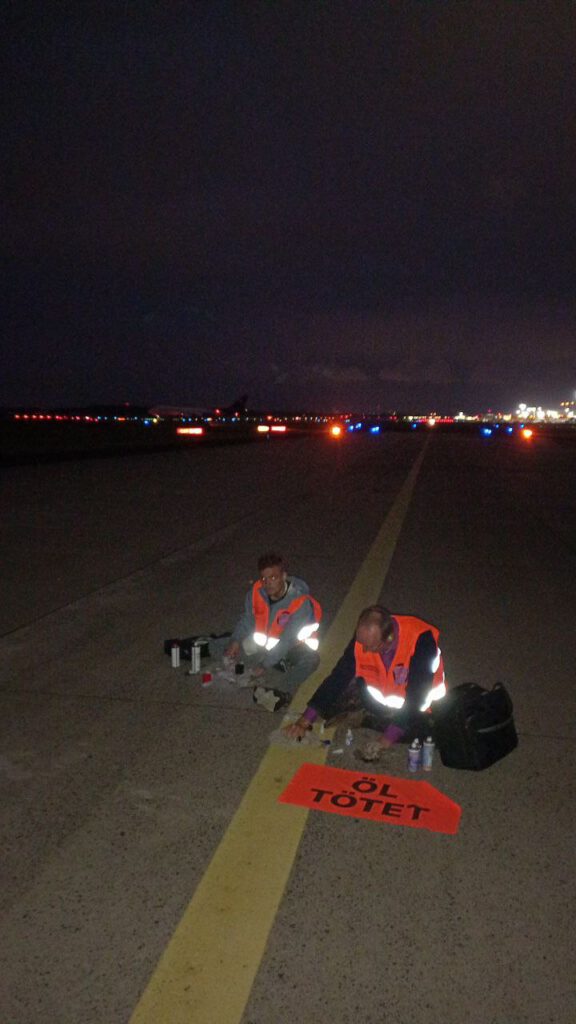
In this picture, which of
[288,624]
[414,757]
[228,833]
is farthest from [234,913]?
[288,624]

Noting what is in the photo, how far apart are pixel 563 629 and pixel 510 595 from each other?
1.60 metres

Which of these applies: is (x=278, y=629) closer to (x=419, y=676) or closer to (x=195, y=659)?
(x=195, y=659)

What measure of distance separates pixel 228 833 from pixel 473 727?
152cm

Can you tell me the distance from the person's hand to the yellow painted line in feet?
0.31

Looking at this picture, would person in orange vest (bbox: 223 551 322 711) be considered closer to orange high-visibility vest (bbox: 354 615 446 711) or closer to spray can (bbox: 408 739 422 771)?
orange high-visibility vest (bbox: 354 615 446 711)

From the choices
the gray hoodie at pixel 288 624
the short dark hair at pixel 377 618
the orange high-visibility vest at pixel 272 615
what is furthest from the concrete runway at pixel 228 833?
the short dark hair at pixel 377 618

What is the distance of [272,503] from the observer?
63.7 feet

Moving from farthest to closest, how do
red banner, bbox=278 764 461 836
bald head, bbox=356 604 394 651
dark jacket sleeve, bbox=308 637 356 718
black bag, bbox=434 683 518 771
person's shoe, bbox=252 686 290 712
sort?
1. person's shoe, bbox=252 686 290 712
2. dark jacket sleeve, bbox=308 637 356 718
3. bald head, bbox=356 604 394 651
4. black bag, bbox=434 683 518 771
5. red banner, bbox=278 764 461 836

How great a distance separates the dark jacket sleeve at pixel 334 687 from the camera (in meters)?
5.26

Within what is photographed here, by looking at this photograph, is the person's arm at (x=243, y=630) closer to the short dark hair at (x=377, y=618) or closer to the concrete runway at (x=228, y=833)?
the concrete runway at (x=228, y=833)

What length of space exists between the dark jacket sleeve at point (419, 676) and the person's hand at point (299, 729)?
0.54m

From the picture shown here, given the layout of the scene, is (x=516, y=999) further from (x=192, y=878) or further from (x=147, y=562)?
(x=147, y=562)

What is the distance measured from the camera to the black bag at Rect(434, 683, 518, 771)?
4742 mm

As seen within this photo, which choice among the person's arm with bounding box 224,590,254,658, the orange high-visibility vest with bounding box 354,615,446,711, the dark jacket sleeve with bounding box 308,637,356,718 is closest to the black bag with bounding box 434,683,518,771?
the orange high-visibility vest with bounding box 354,615,446,711
